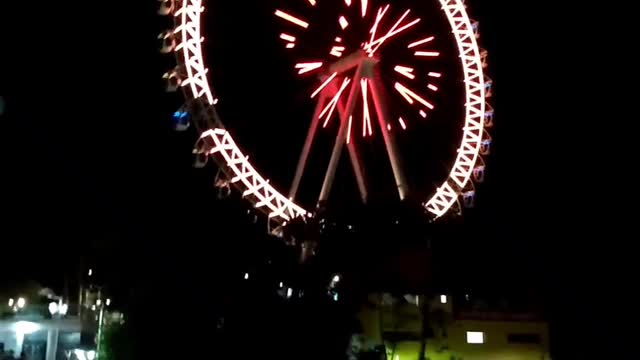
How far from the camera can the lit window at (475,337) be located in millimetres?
30281

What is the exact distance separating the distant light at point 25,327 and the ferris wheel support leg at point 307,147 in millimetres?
10745

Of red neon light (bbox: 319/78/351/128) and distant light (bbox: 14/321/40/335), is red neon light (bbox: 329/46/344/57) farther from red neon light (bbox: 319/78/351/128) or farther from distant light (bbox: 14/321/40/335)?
distant light (bbox: 14/321/40/335)

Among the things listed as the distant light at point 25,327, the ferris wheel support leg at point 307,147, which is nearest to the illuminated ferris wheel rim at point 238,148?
the ferris wheel support leg at point 307,147

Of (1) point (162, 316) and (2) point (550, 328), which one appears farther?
(2) point (550, 328)

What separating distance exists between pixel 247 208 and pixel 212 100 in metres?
2.60

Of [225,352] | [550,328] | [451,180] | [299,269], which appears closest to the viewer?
[225,352]

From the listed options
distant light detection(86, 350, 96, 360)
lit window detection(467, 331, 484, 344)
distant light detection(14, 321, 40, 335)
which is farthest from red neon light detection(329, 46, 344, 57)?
distant light detection(14, 321, 40, 335)

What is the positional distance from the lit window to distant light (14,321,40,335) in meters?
13.5

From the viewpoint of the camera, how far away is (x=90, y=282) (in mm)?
33844

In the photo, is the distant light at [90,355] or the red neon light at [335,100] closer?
the red neon light at [335,100]

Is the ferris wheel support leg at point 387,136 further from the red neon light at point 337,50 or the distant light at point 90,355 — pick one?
the distant light at point 90,355

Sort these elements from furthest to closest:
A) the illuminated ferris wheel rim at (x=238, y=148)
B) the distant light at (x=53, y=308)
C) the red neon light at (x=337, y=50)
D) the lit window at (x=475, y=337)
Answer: the lit window at (x=475, y=337) → the distant light at (x=53, y=308) → the red neon light at (x=337, y=50) → the illuminated ferris wheel rim at (x=238, y=148)

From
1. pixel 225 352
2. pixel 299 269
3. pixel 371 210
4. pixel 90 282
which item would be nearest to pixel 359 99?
pixel 371 210

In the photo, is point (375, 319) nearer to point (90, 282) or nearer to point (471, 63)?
point (471, 63)
